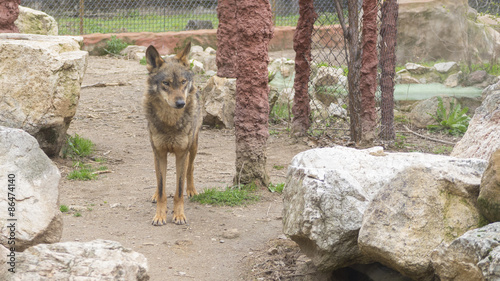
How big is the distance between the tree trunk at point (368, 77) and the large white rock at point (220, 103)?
107 inches

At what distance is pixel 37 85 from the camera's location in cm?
665

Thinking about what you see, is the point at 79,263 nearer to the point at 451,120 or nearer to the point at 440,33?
the point at 451,120

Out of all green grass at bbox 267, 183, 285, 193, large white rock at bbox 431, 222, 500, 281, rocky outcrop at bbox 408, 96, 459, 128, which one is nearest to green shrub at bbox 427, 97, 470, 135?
rocky outcrop at bbox 408, 96, 459, 128

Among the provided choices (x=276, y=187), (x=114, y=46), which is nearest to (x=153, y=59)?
(x=276, y=187)

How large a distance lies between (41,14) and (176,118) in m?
7.78

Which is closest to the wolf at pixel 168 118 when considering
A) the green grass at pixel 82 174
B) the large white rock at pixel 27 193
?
the green grass at pixel 82 174

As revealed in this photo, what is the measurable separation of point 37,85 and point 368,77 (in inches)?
180

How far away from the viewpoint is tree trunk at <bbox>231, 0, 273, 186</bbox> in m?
6.27

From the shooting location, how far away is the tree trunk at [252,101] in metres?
6.27

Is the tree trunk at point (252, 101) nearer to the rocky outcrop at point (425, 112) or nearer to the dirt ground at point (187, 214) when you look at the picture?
the dirt ground at point (187, 214)

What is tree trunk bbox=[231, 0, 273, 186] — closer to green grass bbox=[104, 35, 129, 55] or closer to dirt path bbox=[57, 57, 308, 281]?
dirt path bbox=[57, 57, 308, 281]

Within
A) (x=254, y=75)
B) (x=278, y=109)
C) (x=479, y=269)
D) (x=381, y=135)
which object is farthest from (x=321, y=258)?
(x=278, y=109)

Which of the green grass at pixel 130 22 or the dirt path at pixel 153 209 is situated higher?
the green grass at pixel 130 22

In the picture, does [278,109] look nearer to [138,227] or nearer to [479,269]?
[138,227]
